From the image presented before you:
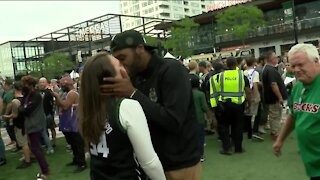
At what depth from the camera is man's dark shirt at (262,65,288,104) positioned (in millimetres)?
7832

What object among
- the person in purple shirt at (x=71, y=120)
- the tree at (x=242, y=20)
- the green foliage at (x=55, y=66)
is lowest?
the person in purple shirt at (x=71, y=120)

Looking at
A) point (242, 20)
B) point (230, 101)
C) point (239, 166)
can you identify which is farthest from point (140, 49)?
point (242, 20)

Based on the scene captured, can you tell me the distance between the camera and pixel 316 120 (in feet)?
9.16

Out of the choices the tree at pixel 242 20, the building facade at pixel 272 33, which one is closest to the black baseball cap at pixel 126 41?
the building facade at pixel 272 33

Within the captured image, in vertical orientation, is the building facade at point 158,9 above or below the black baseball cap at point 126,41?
above

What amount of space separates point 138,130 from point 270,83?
6399 mm

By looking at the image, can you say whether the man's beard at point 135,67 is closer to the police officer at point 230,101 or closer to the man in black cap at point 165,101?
the man in black cap at point 165,101

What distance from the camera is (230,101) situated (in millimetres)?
7207

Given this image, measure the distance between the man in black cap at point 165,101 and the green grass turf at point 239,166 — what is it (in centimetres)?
349

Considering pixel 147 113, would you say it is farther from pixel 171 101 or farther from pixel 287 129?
pixel 287 129

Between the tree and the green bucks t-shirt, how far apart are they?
38760mm

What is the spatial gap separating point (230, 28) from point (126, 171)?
140 ft

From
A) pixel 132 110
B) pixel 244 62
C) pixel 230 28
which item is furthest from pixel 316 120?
pixel 230 28

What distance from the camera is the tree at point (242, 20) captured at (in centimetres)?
4034
